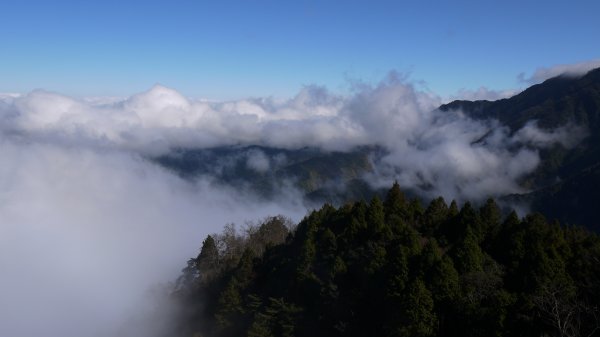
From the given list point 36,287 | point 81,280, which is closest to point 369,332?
point 81,280

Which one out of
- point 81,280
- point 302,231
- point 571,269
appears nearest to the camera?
point 571,269

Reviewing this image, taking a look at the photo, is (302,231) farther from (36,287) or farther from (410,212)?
(36,287)

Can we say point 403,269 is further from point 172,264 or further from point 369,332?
point 172,264

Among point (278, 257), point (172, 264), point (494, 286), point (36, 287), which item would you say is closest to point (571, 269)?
point (494, 286)

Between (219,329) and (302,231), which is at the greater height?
(302,231)

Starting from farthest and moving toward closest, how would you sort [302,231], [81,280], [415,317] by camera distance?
[81,280] < [302,231] < [415,317]

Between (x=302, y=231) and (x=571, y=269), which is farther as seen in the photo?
(x=302, y=231)
